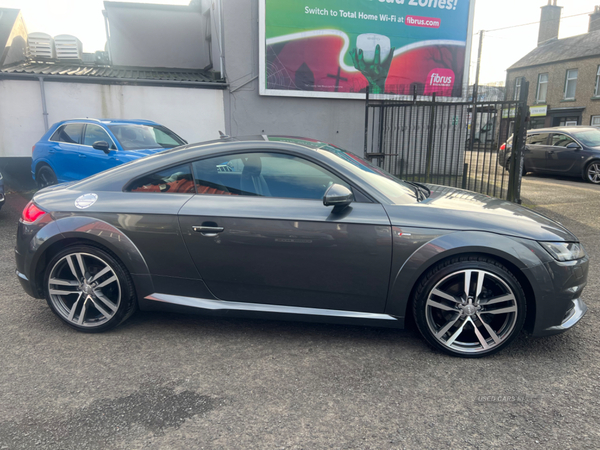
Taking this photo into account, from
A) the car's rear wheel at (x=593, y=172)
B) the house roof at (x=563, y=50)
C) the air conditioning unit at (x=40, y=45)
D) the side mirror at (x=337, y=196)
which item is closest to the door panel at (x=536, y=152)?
the car's rear wheel at (x=593, y=172)

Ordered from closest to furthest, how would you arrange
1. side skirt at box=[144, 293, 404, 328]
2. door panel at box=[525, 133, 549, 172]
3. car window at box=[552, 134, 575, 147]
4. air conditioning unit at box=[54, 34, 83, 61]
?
side skirt at box=[144, 293, 404, 328] < car window at box=[552, 134, 575, 147] < door panel at box=[525, 133, 549, 172] < air conditioning unit at box=[54, 34, 83, 61]

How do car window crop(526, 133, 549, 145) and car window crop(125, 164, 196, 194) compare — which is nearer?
car window crop(125, 164, 196, 194)

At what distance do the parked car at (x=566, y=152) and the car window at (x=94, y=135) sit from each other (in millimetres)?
9521

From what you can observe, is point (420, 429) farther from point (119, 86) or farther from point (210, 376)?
point (119, 86)

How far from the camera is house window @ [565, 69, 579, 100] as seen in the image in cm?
2892

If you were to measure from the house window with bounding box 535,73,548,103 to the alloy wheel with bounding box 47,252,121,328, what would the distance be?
115 feet

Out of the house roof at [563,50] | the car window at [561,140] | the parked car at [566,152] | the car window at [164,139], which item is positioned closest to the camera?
the car window at [164,139]

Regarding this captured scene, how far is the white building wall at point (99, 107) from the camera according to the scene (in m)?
10.8

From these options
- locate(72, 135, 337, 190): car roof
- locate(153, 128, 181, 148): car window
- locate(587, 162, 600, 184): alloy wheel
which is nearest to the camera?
locate(72, 135, 337, 190): car roof

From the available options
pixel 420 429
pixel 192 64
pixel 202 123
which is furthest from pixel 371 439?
pixel 192 64

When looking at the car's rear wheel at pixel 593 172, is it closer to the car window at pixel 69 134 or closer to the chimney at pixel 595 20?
the car window at pixel 69 134

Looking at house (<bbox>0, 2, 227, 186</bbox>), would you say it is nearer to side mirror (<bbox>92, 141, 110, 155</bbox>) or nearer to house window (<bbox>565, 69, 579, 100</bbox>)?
side mirror (<bbox>92, 141, 110, 155</bbox>)

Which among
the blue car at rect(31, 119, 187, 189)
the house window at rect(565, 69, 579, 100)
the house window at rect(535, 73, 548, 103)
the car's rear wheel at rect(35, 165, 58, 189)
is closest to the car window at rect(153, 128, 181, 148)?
the blue car at rect(31, 119, 187, 189)

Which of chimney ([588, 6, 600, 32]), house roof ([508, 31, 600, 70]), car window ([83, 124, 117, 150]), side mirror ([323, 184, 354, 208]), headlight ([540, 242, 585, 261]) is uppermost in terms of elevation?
chimney ([588, 6, 600, 32])
